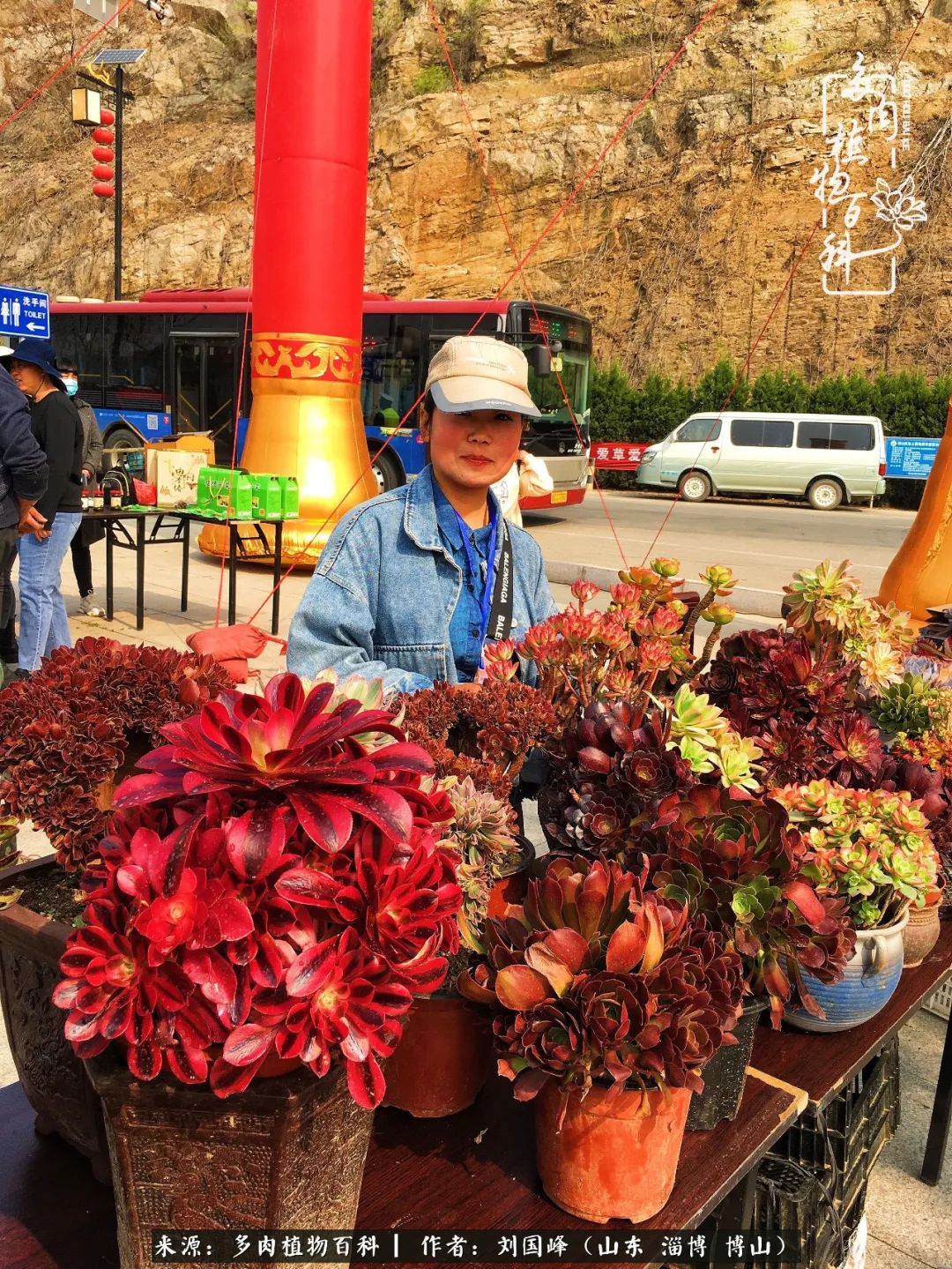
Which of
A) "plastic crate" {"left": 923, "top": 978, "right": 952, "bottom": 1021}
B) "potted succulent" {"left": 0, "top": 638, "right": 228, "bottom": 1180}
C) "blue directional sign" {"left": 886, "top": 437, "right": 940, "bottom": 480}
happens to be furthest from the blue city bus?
"potted succulent" {"left": 0, "top": 638, "right": 228, "bottom": 1180}

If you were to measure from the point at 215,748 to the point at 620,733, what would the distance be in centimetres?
72

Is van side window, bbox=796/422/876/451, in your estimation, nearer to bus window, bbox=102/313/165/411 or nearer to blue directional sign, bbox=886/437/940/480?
blue directional sign, bbox=886/437/940/480

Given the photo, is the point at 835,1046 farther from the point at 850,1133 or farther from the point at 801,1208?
the point at 850,1133

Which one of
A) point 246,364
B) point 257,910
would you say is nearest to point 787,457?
point 246,364

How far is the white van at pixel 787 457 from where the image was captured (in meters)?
19.2

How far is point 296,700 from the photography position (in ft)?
2.88

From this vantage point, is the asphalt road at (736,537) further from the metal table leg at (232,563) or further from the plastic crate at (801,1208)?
the plastic crate at (801,1208)

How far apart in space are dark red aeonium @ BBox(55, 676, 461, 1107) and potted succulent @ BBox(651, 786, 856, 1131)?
0.44m

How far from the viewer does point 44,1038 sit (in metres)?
1.16

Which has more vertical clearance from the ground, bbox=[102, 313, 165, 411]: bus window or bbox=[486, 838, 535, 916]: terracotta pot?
bbox=[102, 313, 165, 411]: bus window

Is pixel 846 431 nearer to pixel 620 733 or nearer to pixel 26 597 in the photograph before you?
pixel 26 597

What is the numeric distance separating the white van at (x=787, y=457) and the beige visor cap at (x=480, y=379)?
1777cm

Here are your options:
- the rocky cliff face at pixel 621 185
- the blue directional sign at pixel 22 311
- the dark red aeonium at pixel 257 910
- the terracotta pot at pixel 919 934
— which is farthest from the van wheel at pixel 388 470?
the rocky cliff face at pixel 621 185
